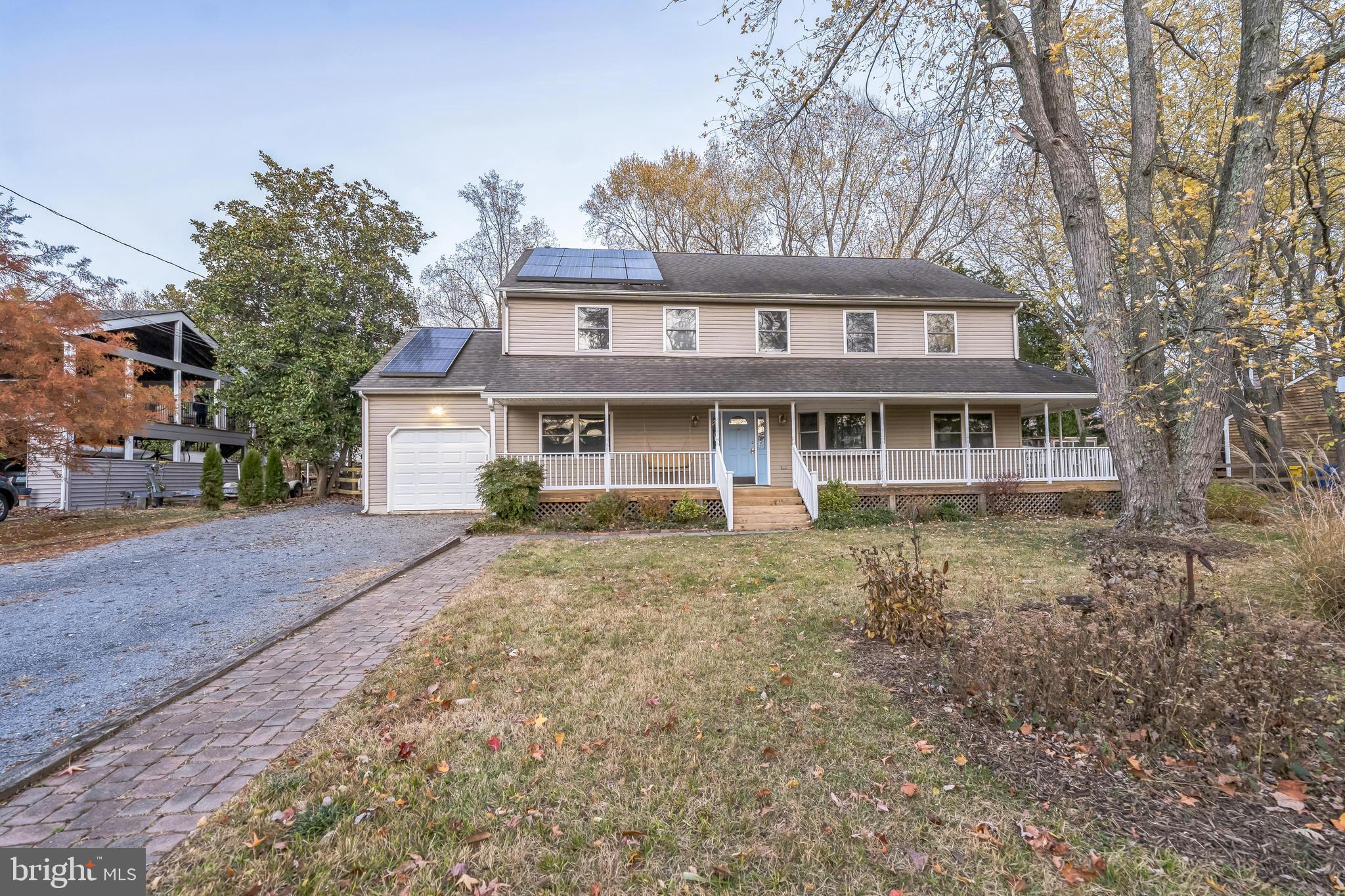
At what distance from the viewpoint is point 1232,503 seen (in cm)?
1027

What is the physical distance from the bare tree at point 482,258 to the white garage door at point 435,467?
14279 mm

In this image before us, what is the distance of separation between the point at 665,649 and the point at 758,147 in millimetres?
7652

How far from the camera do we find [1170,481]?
8.29 metres

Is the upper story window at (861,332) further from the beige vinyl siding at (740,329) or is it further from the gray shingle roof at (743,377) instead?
the gray shingle roof at (743,377)

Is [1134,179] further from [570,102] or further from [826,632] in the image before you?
[570,102]

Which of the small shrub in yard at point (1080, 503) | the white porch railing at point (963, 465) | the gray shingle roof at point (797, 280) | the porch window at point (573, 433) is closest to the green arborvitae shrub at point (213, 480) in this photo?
the porch window at point (573, 433)

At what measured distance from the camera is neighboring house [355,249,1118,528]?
488 inches

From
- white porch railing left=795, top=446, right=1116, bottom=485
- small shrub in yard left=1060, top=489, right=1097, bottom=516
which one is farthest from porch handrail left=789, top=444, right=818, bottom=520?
small shrub in yard left=1060, top=489, right=1097, bottom=516

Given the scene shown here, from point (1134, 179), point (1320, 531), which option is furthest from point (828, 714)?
point (1134, 179)

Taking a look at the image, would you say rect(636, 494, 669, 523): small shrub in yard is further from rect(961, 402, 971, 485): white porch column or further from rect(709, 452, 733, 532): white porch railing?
rect(961, 402, 971, 485): white porch column

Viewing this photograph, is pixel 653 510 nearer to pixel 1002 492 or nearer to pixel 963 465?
pixel 963 465

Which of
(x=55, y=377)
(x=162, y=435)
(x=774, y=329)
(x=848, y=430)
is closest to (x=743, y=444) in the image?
(x=848, y=430)

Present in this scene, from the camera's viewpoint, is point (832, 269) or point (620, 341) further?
point (832, 269)

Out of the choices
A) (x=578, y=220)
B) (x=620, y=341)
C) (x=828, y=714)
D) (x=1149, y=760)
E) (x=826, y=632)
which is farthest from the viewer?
(x=578, y=220)
